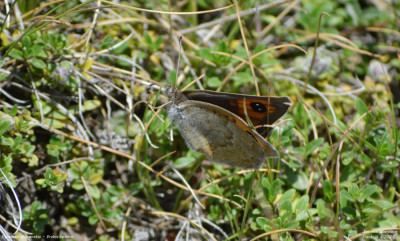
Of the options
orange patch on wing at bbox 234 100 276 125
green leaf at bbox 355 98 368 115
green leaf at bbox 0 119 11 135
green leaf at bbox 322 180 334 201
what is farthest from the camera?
green leaf at bbox 355 98 368 115

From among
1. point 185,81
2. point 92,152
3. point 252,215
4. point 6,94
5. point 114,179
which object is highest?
point 6,94

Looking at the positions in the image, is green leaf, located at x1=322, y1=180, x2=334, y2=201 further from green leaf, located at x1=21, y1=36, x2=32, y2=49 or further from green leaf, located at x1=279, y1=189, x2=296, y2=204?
green leaf, located at x1=21, y1=36, x2=32, y2=49

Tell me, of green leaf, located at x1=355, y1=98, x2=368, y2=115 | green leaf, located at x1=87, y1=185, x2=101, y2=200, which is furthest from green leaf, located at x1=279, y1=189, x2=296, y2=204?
green leaf, located at x1=87, y1=185, x2=101, y2=200

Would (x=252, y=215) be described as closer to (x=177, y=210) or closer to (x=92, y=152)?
(x=177, y=210)

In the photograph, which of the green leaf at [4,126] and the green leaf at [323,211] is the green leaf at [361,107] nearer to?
the green leaf at [323,211]

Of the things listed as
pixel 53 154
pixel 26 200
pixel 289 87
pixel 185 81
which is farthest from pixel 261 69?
pixel 26 200

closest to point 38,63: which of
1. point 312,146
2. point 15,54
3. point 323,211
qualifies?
point 15,54
